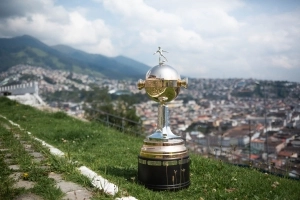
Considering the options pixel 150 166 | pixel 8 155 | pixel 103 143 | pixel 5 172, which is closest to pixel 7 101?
pixel 103 143

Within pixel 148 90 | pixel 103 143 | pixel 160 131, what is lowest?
pixel 103 143

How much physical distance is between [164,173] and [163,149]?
330 mm

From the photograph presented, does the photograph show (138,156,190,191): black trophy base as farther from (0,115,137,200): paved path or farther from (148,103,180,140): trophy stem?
(0,115,137,200): paved path

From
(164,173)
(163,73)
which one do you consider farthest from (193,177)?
(163,73)

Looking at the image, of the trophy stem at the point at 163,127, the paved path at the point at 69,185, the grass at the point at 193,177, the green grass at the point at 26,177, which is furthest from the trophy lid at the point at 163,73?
the green grass at the point at 26,177

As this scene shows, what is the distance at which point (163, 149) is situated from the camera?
454cm

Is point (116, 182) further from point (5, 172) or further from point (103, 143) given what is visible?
point (103, 143)

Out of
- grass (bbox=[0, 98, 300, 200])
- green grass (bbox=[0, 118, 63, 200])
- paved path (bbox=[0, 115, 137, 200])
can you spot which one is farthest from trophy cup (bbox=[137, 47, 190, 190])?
green grass (bbox=[0, 118, 63, 200])

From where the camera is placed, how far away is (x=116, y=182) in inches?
184

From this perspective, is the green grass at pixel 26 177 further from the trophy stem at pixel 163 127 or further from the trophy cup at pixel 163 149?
the trophy stem at pixel 163 127

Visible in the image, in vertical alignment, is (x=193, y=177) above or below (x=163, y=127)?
below

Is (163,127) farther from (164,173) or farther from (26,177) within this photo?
(26,177)

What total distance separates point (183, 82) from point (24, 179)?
2.67 m

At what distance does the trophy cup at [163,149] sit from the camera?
4.52 m
